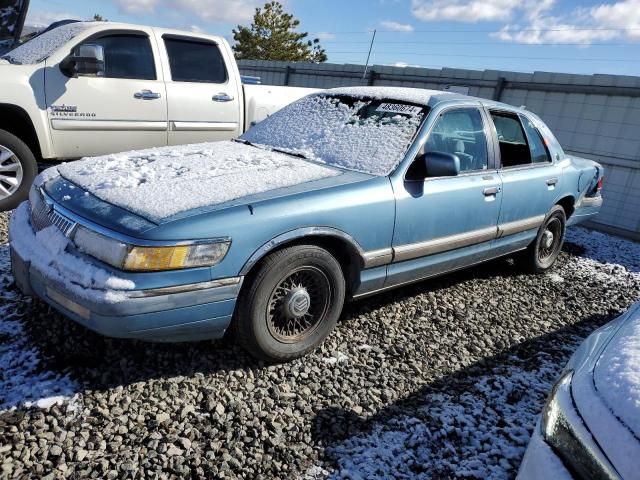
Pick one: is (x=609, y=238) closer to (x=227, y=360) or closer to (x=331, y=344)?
(x=331, y=344)

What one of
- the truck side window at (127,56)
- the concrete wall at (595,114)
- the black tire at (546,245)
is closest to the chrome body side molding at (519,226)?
the black tire at (546,245)

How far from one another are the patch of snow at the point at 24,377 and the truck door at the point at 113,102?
8.48 feet

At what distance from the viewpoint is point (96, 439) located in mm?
2225

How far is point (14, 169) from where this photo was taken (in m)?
4.64

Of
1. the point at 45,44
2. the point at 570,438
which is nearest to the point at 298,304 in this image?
the point at 570,438

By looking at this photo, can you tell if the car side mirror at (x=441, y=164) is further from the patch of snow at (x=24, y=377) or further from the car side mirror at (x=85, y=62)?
the car side mirror at (x=85, y=62)

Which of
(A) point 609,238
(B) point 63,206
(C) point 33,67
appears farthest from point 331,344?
(A) point 609,238

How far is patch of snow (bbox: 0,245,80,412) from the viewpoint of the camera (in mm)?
2389

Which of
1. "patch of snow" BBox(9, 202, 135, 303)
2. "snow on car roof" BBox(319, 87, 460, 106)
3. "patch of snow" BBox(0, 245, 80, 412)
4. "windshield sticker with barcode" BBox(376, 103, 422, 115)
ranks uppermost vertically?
"snow on car roof" BBox(319, 87, 460, 106)

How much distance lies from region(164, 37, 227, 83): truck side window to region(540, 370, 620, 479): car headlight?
503 centimetres

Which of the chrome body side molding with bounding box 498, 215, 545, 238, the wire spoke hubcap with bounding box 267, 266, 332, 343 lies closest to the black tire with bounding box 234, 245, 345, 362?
the wire spoke hubcap with bounding box 267, 266, 332, 343

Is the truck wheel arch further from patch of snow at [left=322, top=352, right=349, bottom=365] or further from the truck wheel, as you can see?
patch of snow at [left=322, top=352, right=349, bottom=365]

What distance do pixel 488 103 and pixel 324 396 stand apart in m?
2.78

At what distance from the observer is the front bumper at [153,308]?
2266 millimetres
